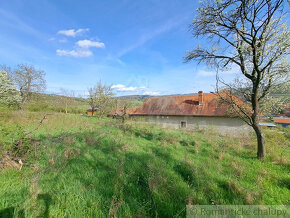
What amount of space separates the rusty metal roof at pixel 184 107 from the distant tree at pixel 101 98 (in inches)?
204

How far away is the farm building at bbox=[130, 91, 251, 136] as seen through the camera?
53.9ft

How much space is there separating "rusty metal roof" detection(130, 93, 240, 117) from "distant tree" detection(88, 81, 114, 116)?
204 inches

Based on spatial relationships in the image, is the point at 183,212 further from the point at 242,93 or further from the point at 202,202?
the point at 242,93

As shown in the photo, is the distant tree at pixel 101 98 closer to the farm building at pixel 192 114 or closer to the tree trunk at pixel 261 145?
the farm building at pixel 192 114

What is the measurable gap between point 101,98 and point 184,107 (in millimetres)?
16237

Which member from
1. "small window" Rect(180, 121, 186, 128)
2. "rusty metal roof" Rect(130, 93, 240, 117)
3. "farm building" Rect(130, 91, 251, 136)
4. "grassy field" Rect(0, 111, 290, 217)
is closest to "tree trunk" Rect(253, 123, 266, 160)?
"grassy field" Rect(0, 111, 290, 217)

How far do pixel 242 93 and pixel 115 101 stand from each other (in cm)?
2336

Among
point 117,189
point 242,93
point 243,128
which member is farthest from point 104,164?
point 243,128

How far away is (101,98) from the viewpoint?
958 inches

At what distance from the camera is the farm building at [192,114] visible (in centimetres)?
1644

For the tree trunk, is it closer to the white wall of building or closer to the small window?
the white wall of building

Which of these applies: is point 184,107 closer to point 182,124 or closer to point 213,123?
point 182,124

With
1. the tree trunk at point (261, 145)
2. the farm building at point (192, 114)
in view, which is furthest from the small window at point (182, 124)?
the tree trunk at point (261, 145)

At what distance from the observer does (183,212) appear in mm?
2240
